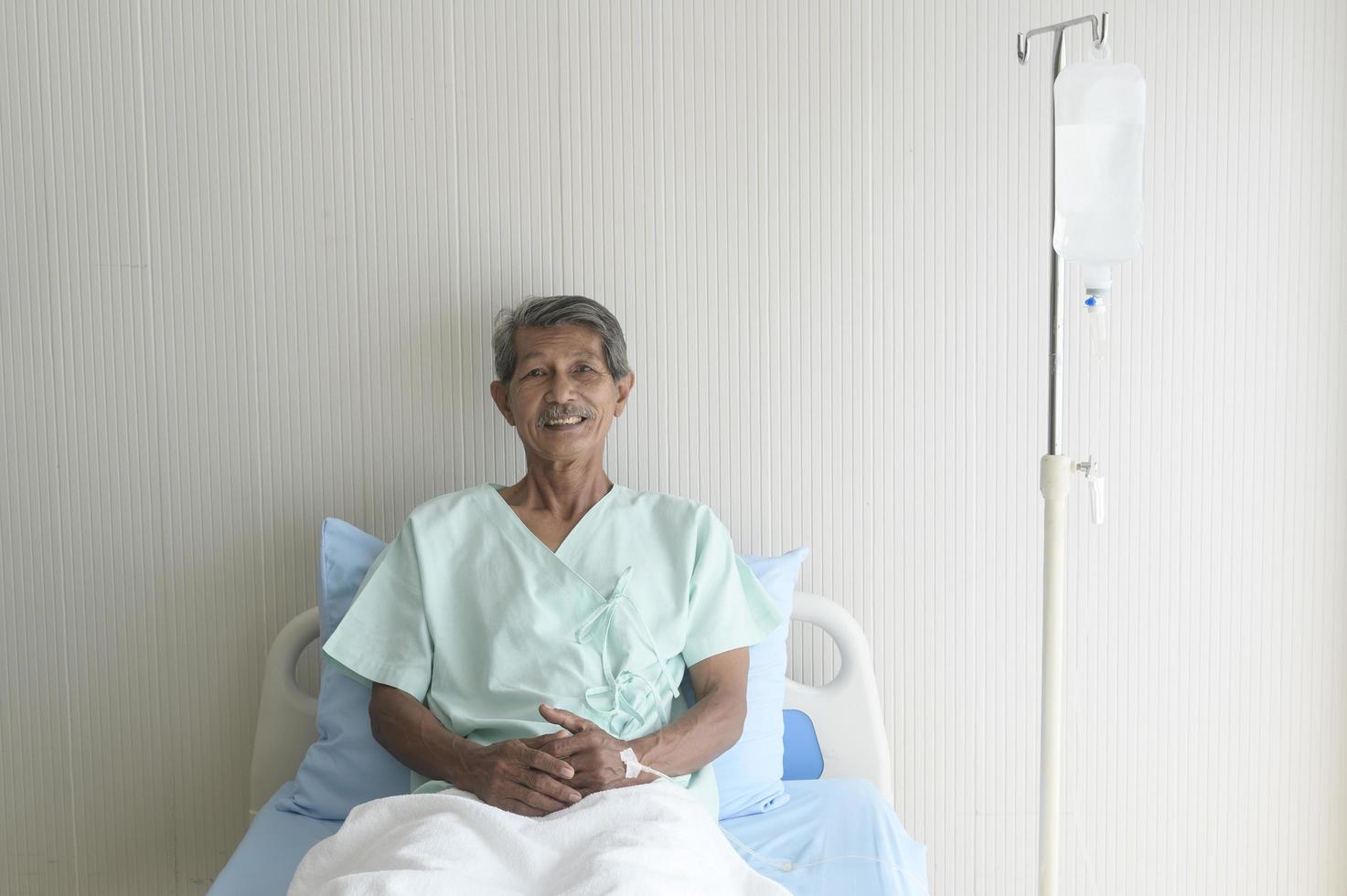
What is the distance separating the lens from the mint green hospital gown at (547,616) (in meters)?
1.71

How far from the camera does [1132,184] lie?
1587 mm

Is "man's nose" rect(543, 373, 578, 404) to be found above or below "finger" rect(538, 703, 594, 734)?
above

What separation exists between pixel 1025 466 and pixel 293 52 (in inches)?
58.8

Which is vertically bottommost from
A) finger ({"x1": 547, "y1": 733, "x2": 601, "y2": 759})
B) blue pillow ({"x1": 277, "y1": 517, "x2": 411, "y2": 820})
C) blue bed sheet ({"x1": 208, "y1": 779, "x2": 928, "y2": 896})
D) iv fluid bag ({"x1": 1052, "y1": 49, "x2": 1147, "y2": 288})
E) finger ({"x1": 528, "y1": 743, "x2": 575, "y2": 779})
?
blue bed sheet ({"x1": 208, "y1": 779, "x2": 928, "y2": 896})

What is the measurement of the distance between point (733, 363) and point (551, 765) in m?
0.82

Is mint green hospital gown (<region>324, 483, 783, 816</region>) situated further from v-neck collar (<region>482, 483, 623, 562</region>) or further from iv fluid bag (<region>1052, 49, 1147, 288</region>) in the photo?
iv fluid bag (<region>1052, 49, 1147, 288</region>)

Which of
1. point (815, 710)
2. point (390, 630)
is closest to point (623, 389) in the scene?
point (390, 630)

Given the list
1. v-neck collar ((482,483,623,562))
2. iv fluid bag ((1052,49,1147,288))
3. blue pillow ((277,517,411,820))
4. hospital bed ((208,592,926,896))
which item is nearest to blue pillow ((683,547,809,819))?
hospital bed ((208,592,926,896))

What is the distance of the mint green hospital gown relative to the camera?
1.71 metres

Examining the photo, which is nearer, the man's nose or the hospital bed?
the hospital bed

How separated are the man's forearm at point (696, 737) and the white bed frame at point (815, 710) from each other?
0.24m

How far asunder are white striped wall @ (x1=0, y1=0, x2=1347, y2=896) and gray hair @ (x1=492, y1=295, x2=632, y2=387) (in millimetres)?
139

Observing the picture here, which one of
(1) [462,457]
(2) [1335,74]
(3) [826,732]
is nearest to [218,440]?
(1) [462,457]

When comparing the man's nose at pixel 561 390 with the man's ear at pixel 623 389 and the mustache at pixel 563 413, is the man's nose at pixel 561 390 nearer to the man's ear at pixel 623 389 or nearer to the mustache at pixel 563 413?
the mustache at pixel 563 413
